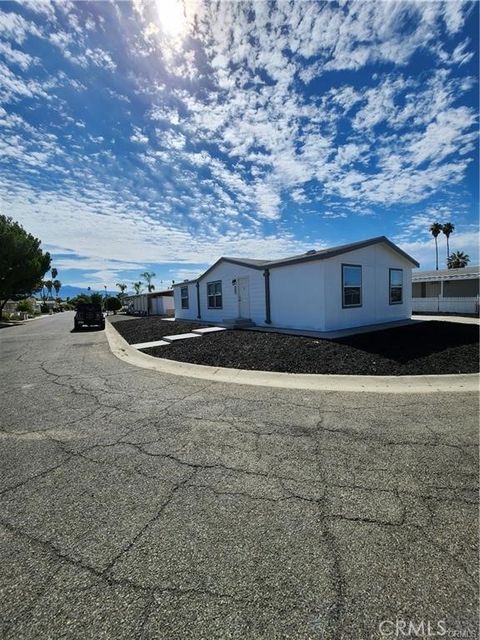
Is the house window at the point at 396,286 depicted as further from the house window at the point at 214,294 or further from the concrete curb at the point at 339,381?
the concrete curb at the point at 339,381

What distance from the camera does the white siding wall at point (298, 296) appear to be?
38.7 feet

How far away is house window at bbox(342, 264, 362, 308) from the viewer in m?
12.4

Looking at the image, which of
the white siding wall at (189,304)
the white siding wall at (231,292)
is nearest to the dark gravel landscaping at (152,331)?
the white siding wall at (231,292)

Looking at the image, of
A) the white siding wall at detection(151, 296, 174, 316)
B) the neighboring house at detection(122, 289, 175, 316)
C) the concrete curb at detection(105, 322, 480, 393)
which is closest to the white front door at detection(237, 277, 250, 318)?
the concrete curb at detection(105, 322, 480, 393)

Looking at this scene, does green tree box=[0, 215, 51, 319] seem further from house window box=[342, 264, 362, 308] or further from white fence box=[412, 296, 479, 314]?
white fence box=[412, 296, 479, 314]

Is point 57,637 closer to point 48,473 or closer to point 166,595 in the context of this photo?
point 166,595

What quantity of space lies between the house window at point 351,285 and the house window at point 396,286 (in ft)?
9.14

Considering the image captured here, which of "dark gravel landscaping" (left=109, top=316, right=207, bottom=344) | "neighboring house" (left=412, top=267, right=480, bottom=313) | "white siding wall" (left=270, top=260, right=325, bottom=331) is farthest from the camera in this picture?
"neighboring house" (left=412, top=267, right=480, bottom=313)

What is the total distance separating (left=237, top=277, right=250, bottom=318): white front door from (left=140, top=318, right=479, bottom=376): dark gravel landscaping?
3.95 metres

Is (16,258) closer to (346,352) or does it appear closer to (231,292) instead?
(231,292)

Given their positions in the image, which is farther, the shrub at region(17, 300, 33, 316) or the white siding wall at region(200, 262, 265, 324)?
the shrub at region(17, 300, 33, 316)

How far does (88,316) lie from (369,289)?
17.3 metres

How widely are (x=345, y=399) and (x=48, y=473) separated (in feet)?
14.2

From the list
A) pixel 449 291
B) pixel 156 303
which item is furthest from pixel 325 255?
pixel 156 303
